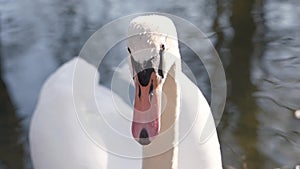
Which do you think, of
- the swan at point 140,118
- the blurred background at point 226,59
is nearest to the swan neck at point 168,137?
the swan at point 140,118

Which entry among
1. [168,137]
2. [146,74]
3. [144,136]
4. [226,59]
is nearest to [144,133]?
[144,136]

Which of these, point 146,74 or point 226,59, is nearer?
point 146,74

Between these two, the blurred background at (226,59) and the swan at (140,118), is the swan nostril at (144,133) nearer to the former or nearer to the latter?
the swan at (140,118)

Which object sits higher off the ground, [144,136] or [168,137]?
[144,136]

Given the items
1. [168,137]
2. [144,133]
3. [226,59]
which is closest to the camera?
[144,133]

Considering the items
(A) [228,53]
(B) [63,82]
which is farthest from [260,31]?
(B) [63,82]

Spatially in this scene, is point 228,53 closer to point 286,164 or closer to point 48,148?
point 286,164

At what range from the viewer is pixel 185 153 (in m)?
1.99

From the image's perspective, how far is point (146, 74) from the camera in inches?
60.4

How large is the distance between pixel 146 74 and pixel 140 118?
4.6 inches

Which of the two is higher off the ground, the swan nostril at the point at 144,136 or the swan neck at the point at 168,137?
the swan nostril at the point at 144,136

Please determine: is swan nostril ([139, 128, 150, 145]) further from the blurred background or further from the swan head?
the blurred background

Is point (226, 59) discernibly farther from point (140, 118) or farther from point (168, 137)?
point (140, 118)

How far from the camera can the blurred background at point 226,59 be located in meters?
2.64
